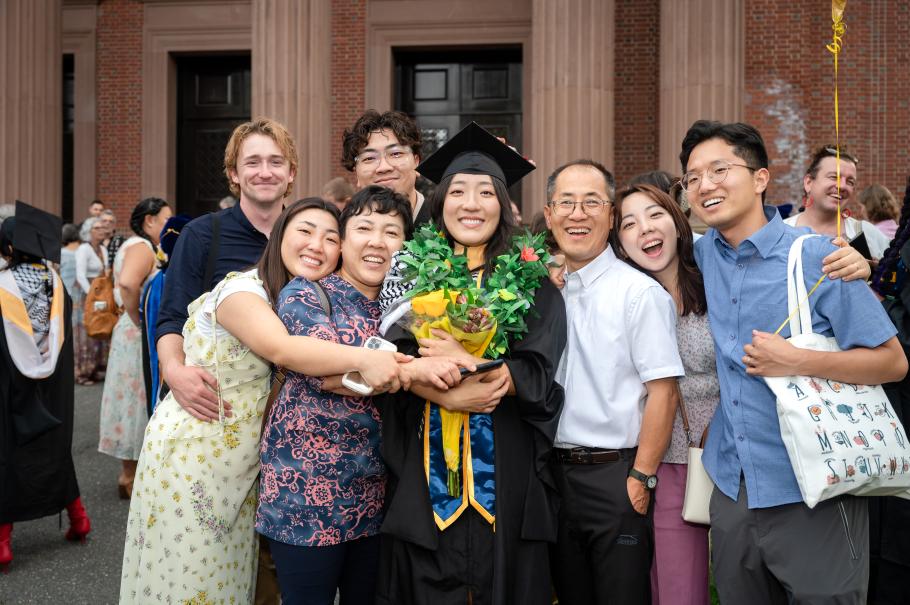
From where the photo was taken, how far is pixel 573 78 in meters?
9.45

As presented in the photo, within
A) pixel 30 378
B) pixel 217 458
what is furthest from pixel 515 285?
pixel 30 378

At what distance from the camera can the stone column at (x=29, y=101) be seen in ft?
39.2

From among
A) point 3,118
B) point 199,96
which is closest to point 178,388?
point 3,118

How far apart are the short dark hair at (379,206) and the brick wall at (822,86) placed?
10.3m

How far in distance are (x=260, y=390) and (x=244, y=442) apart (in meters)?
0.21

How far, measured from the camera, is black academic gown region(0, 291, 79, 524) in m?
4.96

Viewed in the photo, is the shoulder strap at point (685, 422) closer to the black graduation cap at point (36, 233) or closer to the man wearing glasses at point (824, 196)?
the man wearing glasses at point (824, 196)

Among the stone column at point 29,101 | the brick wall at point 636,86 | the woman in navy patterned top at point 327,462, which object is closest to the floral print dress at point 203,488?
the woman in navy patterned top at point 327,462

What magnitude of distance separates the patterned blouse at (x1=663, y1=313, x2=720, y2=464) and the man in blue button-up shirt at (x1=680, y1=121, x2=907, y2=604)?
0.13m

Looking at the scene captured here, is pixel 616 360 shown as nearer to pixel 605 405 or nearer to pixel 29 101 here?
pixel 605 405

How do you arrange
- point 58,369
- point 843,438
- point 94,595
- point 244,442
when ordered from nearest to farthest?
point 843,438
point 244,442
point 94,595
point 58,369

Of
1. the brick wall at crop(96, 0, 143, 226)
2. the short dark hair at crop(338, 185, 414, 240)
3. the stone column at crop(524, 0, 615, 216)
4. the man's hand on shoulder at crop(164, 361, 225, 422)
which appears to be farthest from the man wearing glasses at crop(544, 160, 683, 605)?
the brick wall at crop(96, 0, 143, 226)

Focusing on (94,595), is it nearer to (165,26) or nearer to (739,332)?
(739,332)

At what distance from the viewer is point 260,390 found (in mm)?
2979
